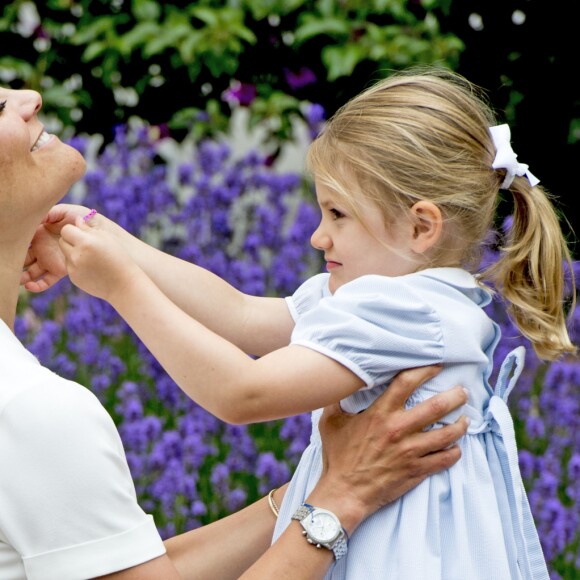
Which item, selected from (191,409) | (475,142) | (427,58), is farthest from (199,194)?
(475,142)

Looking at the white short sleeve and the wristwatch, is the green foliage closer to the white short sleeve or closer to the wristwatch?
the wristwatch

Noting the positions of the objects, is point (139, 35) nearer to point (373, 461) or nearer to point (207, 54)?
point (207, 54)

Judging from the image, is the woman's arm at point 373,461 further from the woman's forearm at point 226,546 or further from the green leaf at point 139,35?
the green leaf at point 139,35

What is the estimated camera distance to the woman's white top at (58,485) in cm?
151

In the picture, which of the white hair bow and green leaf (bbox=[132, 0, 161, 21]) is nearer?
the white hair bow

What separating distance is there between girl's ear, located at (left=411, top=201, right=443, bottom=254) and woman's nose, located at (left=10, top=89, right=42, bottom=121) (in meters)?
0.65

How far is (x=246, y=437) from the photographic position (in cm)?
317

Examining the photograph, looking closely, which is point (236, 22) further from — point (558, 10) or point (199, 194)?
point (558, 10)

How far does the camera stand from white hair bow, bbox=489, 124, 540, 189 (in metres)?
1.93

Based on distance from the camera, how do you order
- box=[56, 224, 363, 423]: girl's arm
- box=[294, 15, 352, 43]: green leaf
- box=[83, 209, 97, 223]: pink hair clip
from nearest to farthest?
box=[56, 224, 363, 423]: girl's arm
box=[83, 209, 97, 223]: pink hair clip
box=[294, 15, 352, 43]: green leaf

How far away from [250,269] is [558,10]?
1375 mm

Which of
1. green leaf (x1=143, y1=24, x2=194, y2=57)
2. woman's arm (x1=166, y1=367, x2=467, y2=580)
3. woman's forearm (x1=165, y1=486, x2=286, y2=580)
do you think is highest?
woman's arm (x1=166, y1=367, x2=467, y2=580)

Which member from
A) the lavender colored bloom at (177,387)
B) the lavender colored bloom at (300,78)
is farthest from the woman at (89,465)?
the lavender colored bloom at (300,78)

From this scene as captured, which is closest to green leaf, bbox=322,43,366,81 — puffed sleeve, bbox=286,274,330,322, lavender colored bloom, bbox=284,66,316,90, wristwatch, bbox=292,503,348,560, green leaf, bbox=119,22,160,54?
lavender colored bloom, bbox=284,66,316,90
